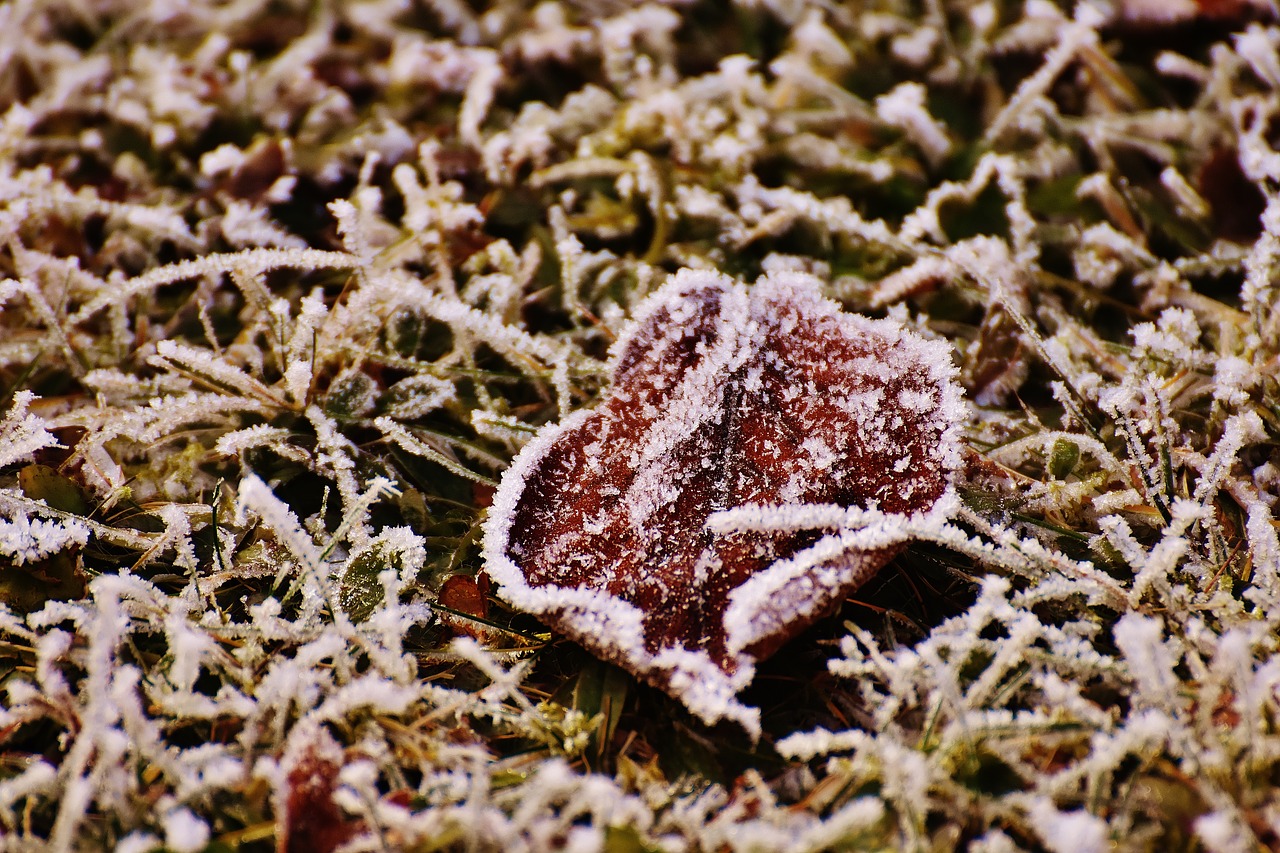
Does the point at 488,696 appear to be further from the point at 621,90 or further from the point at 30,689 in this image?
the point at 621,90

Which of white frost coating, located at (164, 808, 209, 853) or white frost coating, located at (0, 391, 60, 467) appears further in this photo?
white frost coating, located at (0, 391, 60, 467)

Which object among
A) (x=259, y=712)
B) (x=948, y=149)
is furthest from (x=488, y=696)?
(x=948, y=149)

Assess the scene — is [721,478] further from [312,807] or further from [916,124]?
[916,124]

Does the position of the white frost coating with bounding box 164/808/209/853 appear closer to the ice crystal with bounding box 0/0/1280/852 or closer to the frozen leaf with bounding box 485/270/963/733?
the ice crystal with bounding box 0/0/1280/852

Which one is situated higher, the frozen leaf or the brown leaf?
the frozen leaf

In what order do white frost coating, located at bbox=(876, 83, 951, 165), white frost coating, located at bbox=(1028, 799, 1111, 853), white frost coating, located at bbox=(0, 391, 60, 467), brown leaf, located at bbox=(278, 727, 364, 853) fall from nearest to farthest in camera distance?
white frost coating, located at bbox=(1028, 799, 1111, 853), brown leaf, located at bbox=(278, 727, 364, 853), white frost coating, located at bbox=(0, 391, 60, 467), white frost coating, located at bbox=(876, 83, 951, 165)

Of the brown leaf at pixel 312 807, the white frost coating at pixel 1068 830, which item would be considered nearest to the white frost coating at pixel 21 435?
the brown leaf at pixel 312 807

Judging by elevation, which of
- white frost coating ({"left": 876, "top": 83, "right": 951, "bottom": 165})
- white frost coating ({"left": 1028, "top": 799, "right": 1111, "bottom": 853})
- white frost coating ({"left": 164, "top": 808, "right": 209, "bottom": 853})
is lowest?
white frost coating ({"left": 164, "top": 808, "right": 209, "bottom": 853})

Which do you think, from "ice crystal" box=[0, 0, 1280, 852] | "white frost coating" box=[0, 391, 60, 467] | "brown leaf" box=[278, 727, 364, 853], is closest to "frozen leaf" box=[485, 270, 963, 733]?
"ice crystal" box=[0, 0, 1280, 852]
